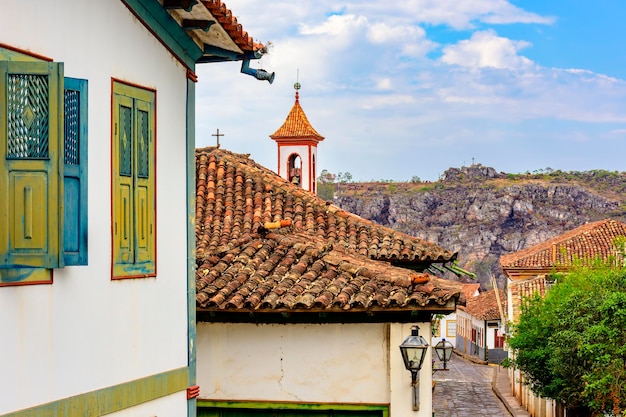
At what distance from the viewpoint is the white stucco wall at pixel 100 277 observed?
6.06 m

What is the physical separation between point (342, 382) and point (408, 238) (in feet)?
13.1

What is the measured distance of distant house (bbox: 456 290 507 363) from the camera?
58062 millimetres

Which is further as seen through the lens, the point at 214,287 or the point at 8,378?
the point at 214,287

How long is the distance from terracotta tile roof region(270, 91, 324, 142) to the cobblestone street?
9.49m

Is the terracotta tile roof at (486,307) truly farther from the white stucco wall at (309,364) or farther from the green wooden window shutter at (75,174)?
the green wooden window shutter at (75,174)

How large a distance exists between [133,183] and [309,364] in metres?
4.10

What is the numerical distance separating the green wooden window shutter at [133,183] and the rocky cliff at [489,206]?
96.3m

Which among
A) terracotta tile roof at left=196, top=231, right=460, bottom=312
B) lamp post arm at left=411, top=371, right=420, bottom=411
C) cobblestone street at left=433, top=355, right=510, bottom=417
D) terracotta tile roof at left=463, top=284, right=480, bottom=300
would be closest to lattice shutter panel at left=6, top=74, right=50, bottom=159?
terracotta tile roof at left=196, top=231, right=460, bottom=312

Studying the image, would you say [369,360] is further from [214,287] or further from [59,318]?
[59,318]

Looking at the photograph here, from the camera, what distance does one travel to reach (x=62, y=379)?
21.1ft

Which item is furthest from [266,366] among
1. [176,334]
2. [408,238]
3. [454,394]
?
[454,394]

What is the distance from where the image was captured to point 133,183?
7633 mm

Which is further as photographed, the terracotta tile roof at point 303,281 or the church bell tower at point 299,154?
the church bell tower at point 299,154

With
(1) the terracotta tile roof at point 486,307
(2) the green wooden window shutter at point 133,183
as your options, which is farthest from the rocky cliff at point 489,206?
(2) the green wooden window shutter at point 133,183
